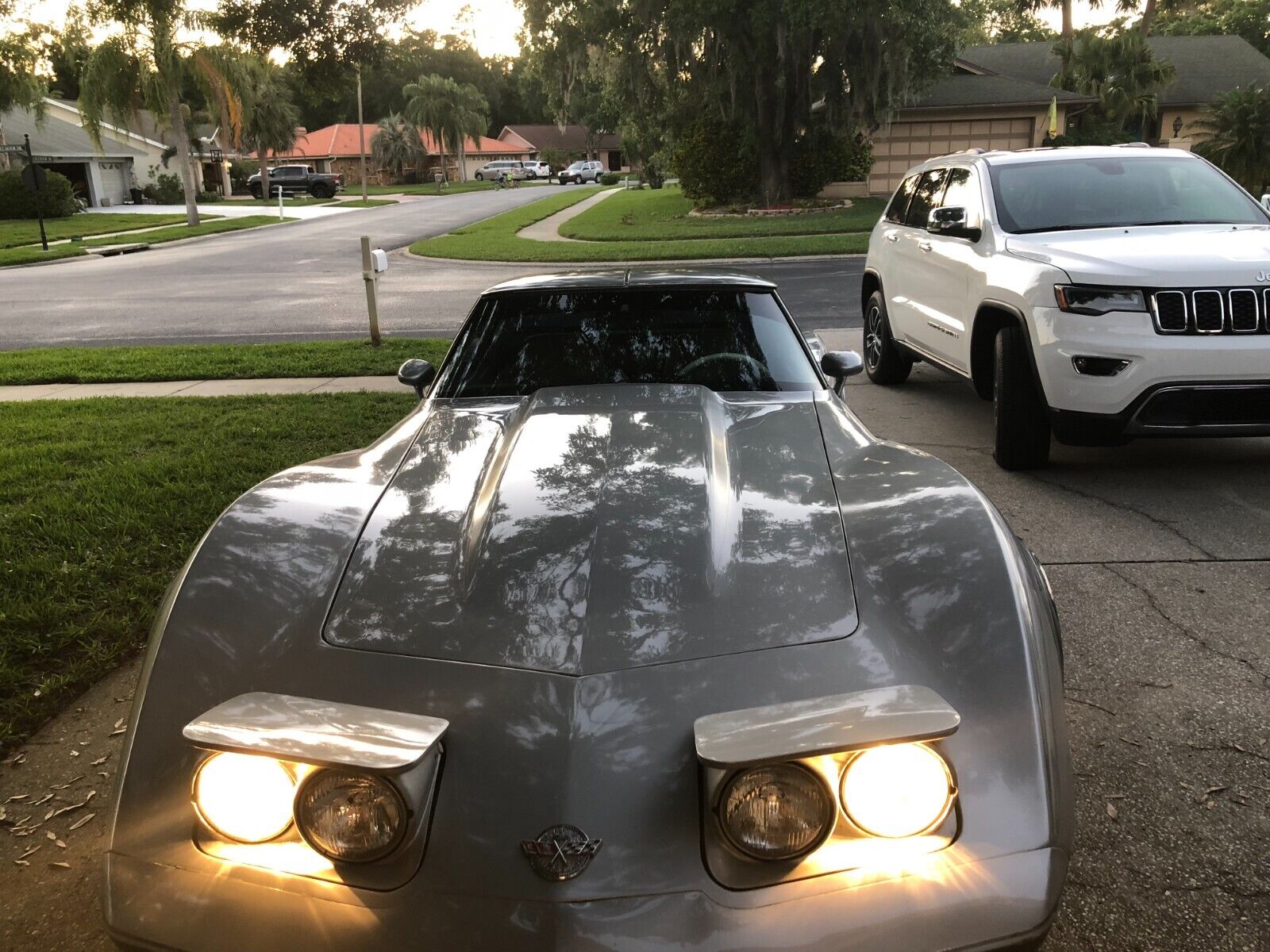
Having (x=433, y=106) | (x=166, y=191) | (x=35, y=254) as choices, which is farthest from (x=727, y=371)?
(x=433, y=106)

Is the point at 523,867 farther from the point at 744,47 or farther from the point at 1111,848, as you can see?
the point at 744,47

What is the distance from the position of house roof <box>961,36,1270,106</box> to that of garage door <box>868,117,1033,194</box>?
4826 mm

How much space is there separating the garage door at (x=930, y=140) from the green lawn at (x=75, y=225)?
26.0 metres

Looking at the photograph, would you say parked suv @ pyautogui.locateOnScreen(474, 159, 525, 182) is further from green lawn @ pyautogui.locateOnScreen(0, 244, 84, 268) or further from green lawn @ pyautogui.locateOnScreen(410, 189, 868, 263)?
green lawn @ pyautogui.locateOnScreen(410, 189, 868, 263)

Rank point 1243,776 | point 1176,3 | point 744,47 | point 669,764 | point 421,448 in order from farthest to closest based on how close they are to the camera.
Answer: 1. point 1176,3
2. point 744,47
3. point 421,448
4. point 1243,776
5. point 669,764

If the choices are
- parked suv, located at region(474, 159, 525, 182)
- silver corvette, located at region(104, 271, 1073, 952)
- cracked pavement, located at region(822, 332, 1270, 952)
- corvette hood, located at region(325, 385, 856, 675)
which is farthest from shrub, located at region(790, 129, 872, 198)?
parked suv, located at region(474, 159, 525, 182)

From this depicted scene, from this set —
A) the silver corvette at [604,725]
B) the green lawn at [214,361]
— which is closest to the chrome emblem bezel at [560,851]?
the silver corvette at [604,725]

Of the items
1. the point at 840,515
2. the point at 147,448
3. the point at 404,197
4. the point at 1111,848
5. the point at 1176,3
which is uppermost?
the point at 1176,3

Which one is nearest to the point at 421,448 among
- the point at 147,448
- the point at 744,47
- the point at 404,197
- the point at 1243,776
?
the point at 1243,776

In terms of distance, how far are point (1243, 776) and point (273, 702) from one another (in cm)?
265

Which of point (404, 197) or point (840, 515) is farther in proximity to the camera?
point (404, 197)

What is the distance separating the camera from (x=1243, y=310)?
5066 millimetres

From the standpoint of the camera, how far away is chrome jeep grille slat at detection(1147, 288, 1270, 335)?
5.05 meters

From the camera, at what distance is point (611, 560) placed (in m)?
2.22
